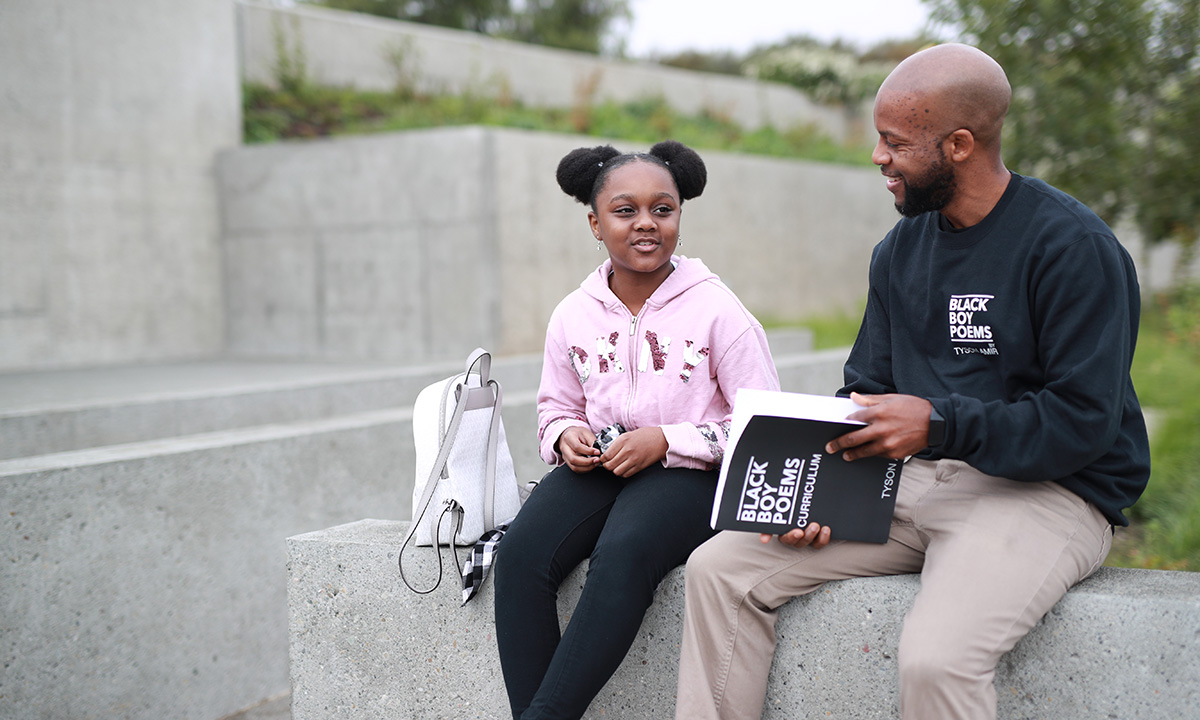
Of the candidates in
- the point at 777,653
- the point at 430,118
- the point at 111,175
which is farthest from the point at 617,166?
the point at 430,118

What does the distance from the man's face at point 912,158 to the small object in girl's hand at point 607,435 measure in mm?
894

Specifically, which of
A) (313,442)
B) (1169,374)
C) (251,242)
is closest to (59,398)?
(313,442)

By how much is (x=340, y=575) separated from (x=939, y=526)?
1.55 meters

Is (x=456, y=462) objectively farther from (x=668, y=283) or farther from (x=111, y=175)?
(x=111, y=175)

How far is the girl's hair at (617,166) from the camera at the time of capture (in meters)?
2.79

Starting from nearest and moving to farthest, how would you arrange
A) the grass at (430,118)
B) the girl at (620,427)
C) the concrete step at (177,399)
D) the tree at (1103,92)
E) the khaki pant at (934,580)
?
the khaki pant at (934,580)
the girl at (620,427)
the concrete step at (177,399)
the tree at (1103,92)
the grass at (430,118)

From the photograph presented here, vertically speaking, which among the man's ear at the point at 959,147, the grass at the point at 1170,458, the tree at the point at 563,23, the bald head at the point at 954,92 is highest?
the tree at the point at 563,23

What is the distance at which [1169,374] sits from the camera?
21.9ft

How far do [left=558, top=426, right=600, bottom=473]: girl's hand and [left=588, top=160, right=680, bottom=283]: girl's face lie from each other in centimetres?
46

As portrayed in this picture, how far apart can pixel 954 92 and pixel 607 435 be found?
3.75 ft

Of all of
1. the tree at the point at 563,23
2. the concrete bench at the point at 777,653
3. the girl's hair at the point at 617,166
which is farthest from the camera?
the tree at the point at 563,23

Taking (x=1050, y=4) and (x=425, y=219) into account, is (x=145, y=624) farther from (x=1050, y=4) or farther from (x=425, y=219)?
(x=1050, y=4)

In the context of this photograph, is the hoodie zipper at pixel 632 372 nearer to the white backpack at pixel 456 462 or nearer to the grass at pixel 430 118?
the white backpack at pixel 456 462

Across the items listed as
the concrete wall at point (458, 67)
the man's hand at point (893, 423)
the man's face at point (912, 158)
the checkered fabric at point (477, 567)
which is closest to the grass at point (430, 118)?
the concrete wall at point (458, 67)
